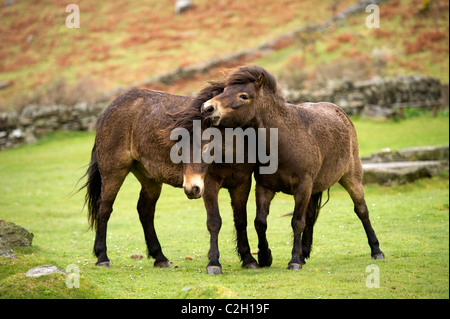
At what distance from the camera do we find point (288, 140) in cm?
716

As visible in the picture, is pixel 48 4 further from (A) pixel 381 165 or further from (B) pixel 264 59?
(A) pixel 381 165

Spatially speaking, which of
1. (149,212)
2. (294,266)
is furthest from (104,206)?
(294,266)

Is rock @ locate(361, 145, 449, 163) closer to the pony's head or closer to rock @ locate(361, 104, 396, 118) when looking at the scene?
rock @ locate(361, 104, 396, 118)

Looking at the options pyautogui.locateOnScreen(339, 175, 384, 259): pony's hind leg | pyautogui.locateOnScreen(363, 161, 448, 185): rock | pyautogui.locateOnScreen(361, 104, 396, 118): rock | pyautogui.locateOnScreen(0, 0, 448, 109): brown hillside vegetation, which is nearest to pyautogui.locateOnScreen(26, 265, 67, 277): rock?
pyautogui.locateOnScreen(339, 175, 384, 259): pony's hind leg

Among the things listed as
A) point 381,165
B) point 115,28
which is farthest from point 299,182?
point 115,28

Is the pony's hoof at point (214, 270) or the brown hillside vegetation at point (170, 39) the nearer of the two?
the pony's hoof at point (214, 270)

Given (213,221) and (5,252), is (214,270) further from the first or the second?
(5,252)

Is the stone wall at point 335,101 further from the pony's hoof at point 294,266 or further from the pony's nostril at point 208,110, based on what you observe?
the pony's nostril at point 208,110

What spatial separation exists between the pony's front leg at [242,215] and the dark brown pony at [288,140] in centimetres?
16

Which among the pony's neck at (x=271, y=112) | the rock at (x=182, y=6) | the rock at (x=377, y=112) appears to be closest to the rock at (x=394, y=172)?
the pony's neck at (x=271, y=112)

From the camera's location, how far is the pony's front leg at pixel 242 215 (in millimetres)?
7441

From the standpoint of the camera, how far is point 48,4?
5425 cm
